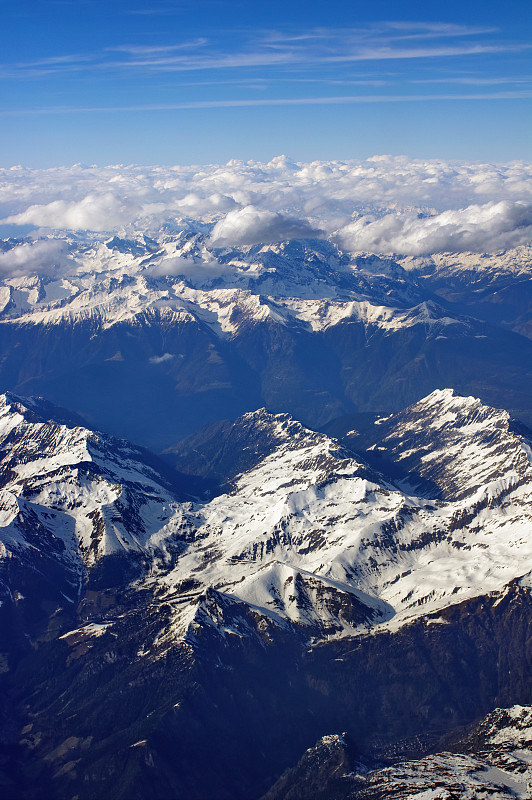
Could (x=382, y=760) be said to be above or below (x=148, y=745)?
below

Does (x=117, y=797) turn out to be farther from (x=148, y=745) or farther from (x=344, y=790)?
(x=344, y=790)

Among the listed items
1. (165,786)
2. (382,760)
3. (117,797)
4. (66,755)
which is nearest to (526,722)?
(382,760)

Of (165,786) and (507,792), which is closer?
(507,792)

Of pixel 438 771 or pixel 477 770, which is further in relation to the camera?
pixel 438 771

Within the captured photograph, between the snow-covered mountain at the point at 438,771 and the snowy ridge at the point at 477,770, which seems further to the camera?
the snow-covered mountain at the point at 438,771

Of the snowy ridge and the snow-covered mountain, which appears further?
the snow-covered mountain

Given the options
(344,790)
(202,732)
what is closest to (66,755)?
(202,732)

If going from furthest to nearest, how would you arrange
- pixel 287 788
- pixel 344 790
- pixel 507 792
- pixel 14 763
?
pixel 14 763
pixel 287 788
pixel 344 790
pixel 507 792

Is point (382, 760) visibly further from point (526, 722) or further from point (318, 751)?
point (526, 722)

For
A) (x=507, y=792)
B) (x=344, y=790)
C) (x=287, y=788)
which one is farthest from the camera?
(x=287, y=788)
